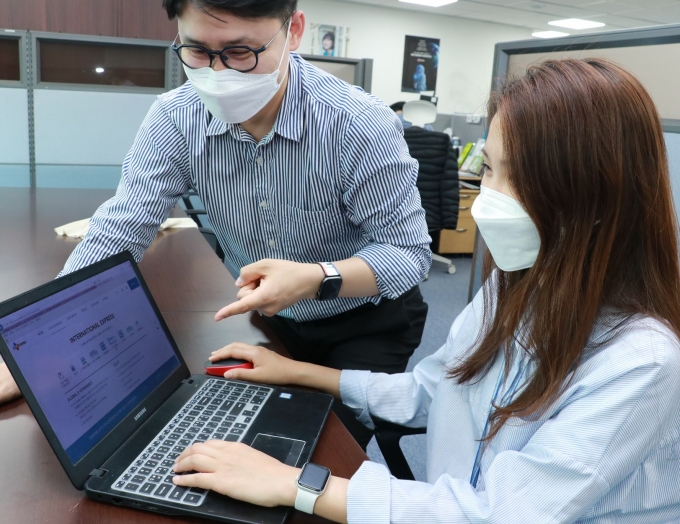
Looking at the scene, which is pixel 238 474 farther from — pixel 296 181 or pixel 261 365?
pixel 296 181

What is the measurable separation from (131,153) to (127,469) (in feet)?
2.22

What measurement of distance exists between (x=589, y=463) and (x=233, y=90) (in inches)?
29.8

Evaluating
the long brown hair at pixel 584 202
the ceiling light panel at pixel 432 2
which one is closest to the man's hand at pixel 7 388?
the long brown hair at pixel 584 202

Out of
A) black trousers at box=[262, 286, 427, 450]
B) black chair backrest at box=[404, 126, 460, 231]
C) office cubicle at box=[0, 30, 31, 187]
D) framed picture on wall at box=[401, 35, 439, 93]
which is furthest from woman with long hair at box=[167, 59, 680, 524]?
framed picture on wall at box=[401, 35, 439, 93]

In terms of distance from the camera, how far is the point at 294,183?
1.06 m

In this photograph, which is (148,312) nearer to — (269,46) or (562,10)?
(269,46)

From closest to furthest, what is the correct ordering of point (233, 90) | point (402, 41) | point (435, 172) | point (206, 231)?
1. point (233, 90)
2. point (206, 231)
3. point (435, 172)
4. point (402, 41)

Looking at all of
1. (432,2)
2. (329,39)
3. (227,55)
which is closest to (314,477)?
(227,55)

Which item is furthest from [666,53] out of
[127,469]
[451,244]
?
[451,244]

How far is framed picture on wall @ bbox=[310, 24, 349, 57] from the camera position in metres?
7.59

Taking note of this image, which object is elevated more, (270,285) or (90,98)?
(90,98)

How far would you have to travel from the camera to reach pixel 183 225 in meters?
1.96

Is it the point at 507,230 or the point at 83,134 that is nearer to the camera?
the point at 507,230

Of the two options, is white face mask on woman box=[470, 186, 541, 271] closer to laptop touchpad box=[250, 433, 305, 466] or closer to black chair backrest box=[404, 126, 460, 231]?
laptop touchpad box=[250, 433, 305, 466]
